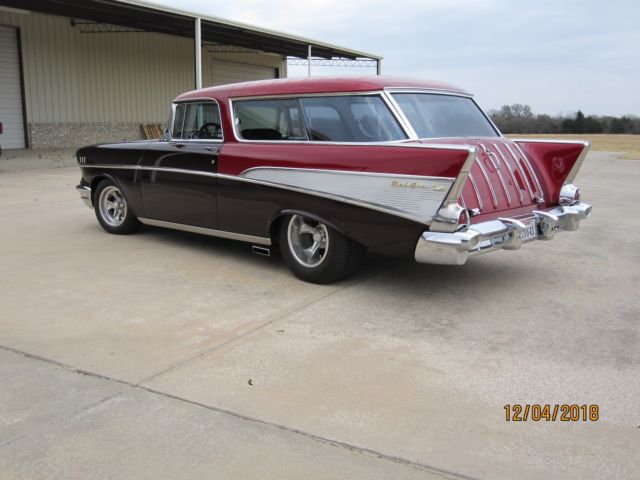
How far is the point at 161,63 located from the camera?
25984 mm

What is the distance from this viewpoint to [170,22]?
21531mm

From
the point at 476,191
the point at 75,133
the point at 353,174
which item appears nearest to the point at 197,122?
the point at 353,174

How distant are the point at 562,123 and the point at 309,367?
4565 cm

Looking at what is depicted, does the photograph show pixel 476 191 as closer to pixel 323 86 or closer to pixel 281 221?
pixel 323 86

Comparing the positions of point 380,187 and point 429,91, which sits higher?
point 429,91

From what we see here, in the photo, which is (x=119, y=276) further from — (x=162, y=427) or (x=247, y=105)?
(x=162, y=427)

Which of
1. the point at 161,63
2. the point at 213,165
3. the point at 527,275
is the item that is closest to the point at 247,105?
the point at 213,165

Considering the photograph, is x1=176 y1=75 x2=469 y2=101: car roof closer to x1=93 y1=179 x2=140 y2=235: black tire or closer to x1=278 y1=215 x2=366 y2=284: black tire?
x1=278 y1=215 x2=366 y2=284: black tire

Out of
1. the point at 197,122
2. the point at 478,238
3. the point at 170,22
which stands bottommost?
the point at 478,238

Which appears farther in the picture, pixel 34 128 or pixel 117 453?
pixel 34 128

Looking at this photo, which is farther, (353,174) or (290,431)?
(353,174)

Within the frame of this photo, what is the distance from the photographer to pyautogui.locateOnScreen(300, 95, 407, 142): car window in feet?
16.3

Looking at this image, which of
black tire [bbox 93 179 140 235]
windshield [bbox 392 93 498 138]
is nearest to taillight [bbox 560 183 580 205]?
windshield [bbox 392 93 498 138]

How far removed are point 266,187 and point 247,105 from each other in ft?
3.12
